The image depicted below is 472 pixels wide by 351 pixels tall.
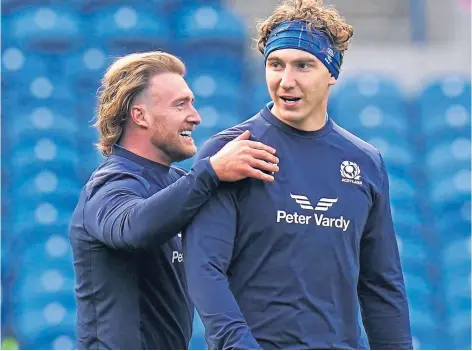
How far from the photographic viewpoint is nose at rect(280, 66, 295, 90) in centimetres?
364

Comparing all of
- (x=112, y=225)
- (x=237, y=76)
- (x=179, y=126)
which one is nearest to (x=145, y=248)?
(x=112, y=225)

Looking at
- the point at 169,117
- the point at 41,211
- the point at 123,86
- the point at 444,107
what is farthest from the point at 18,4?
the point at 169,117

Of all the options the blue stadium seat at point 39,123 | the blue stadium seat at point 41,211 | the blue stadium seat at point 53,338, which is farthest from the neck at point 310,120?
the blue stadium seat at point 39,123

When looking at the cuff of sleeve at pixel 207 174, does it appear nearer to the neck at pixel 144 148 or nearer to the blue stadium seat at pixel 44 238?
the neck at pixel 144 148

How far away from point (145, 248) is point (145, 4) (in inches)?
262

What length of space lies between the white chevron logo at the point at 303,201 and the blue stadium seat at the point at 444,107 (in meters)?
6.70

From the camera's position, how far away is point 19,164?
9359 mm

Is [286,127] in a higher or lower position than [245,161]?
higher

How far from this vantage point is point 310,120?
148 inches

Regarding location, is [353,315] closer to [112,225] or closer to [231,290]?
[231,290]

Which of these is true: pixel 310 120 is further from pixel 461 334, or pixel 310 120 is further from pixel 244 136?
pixel 461 334

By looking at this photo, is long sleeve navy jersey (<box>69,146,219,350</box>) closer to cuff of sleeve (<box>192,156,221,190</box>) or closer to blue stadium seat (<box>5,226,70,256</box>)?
cuff of sleeve (<box>192,156,221,190</box>)

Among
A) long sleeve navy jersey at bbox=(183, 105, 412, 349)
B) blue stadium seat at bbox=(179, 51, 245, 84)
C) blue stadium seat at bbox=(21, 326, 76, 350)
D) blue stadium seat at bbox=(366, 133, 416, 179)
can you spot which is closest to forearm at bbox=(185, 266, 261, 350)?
long sleeve navy jersey at bbox=(183, 105, 412, 349)

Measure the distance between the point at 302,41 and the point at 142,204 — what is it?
2.27ft
